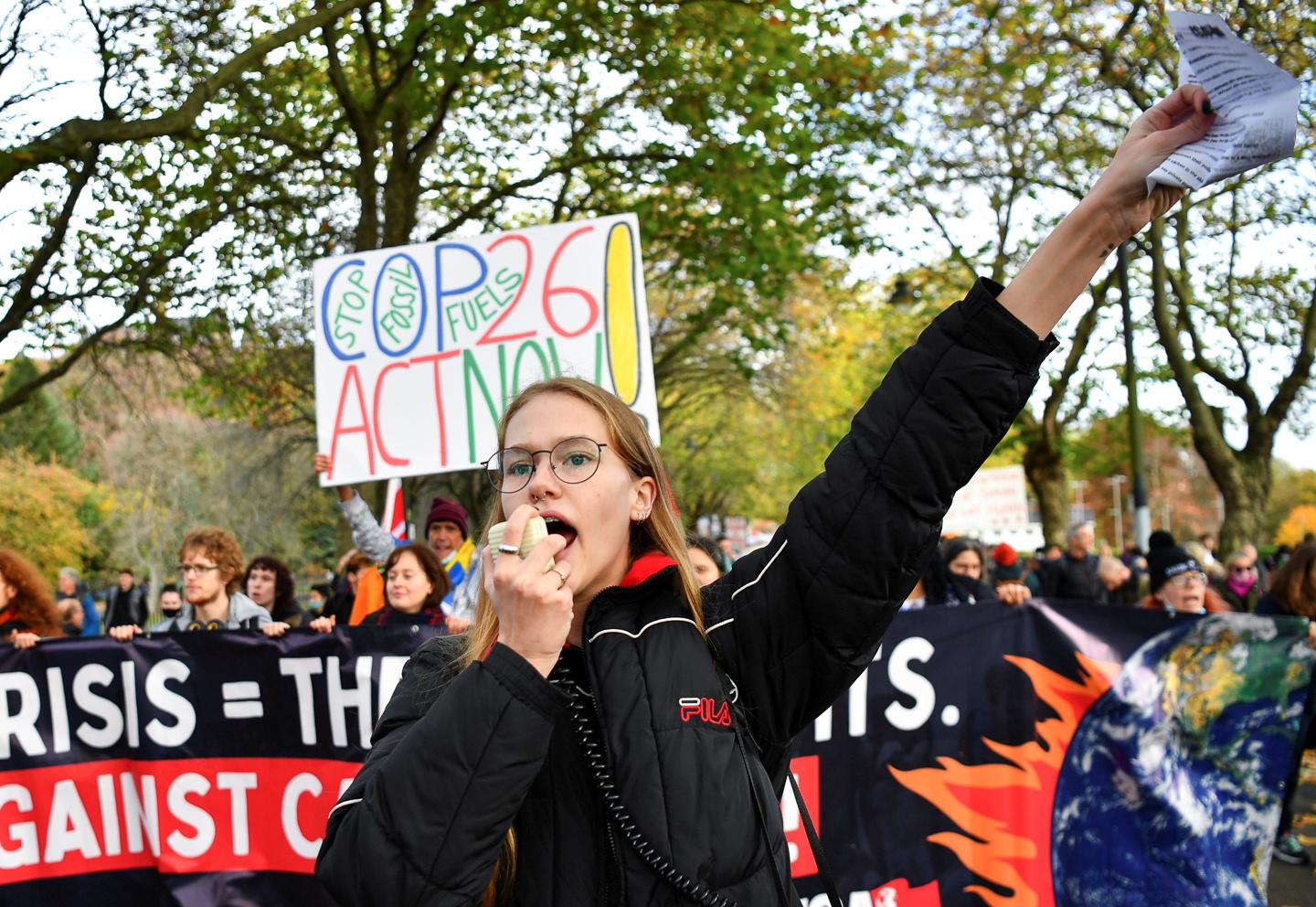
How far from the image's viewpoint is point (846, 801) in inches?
176

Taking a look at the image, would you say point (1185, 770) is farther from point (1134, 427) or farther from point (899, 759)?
point (1134, 427)

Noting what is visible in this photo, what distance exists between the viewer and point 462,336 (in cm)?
620

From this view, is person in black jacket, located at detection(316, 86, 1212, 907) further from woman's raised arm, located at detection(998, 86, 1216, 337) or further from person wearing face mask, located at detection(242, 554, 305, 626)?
person wearing face mask, located at detection(242, 554, 305, 626)

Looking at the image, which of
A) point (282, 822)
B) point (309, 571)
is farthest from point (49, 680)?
point (309, 571)

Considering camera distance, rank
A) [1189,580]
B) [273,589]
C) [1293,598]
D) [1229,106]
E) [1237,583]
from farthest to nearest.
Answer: [1237,583], [273,589], [1293,598], [1189,580], [1229,106]

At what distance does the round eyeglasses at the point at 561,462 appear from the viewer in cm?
173

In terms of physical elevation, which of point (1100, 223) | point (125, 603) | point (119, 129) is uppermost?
point (119, 129)

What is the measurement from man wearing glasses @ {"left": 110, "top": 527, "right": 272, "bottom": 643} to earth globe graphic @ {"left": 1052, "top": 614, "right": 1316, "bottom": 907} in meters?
3.60

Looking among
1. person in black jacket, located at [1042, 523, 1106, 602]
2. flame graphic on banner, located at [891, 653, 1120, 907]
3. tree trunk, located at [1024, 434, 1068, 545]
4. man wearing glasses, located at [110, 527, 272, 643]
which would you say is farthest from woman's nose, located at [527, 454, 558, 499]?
tree trunk, located at [1024, 434, 1068, 545]

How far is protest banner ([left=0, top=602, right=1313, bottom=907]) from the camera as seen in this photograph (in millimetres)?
4488

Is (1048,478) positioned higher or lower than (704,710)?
higher

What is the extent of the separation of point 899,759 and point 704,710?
3205 millimetres

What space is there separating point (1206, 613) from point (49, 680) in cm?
468

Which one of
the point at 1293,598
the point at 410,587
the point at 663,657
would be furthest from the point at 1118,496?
the point at 663,657
